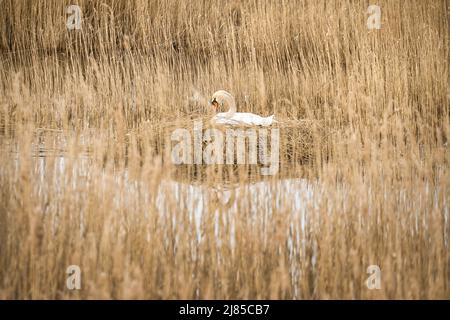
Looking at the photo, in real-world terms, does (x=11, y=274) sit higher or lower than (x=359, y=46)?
lower

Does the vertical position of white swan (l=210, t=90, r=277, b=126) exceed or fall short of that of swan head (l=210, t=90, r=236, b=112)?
it falls short

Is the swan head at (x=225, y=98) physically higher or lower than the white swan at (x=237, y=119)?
higher

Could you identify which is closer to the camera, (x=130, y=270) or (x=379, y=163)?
(x=130, y=270)

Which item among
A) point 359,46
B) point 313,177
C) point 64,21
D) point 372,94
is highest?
point 64,21

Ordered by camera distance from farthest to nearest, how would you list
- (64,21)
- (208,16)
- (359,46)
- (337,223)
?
(208,16) < (64,21) < (359,46) < (337,223)

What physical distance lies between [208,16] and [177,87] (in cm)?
94

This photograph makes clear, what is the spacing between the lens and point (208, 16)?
16.4ft

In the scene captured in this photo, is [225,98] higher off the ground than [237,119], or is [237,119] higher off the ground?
[225,98]

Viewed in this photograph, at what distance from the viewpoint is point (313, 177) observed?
2.37 meters
